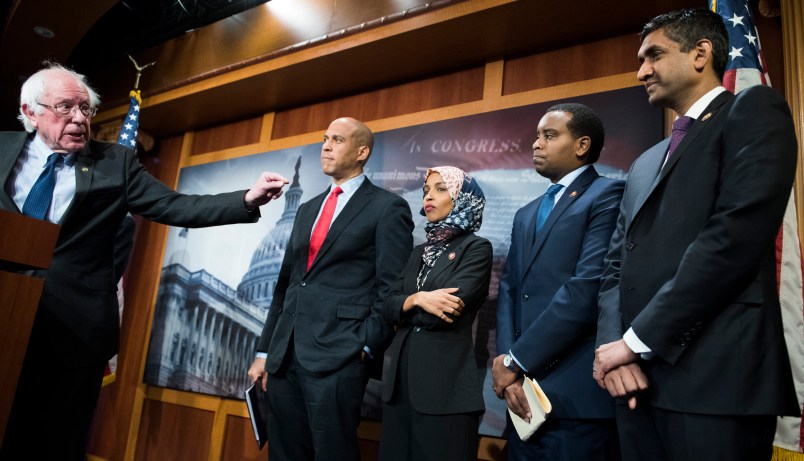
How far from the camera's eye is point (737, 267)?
3.77ft

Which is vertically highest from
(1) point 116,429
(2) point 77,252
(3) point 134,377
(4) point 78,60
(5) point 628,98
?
(4) point 78,60

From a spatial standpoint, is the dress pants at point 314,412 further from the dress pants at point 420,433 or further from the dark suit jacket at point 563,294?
the dark suit jacket at point 563,294

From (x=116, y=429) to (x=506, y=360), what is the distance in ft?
12.4

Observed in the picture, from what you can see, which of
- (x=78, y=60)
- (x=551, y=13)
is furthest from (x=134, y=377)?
(x=551, y=13)

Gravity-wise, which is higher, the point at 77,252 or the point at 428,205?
the point at 428,205

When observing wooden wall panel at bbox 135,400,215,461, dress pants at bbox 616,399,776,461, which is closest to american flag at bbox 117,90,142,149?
wooden wall panel at bbox 135,400,215,461

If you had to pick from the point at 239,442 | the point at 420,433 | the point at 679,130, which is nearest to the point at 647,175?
the point at 679,130

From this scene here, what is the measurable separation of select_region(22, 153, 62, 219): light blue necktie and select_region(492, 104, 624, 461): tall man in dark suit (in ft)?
4.79

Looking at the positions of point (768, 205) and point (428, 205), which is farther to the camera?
point (428, 205)

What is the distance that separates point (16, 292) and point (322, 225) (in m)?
1.36

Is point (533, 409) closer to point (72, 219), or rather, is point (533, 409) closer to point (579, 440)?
point (579, 440)

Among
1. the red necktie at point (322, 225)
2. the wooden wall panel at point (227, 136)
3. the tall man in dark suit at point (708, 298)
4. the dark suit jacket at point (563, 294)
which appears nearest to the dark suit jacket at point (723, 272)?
the tall man in dark suit at point (708, 298)

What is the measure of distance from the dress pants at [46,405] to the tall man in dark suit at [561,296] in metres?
1.25

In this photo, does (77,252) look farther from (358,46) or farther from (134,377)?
(134,377)
